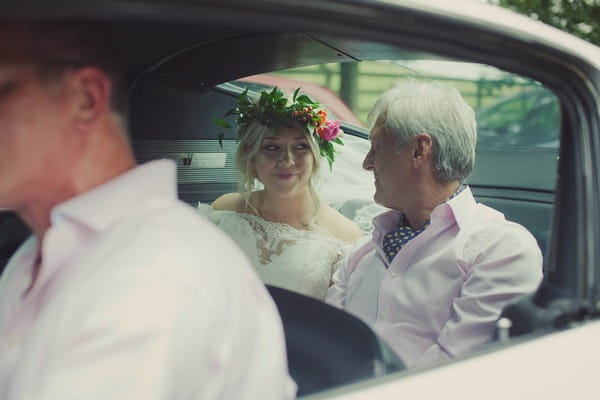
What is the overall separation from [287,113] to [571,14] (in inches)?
246

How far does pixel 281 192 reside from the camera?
362 cm

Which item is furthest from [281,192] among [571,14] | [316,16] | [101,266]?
[571,14]

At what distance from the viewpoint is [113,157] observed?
109 cm

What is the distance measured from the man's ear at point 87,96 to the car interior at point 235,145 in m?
0.11


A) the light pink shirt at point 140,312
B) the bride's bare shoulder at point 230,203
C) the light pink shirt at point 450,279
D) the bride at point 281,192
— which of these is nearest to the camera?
the light pink shirt at point 140,312

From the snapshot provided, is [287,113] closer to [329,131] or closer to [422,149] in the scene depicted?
[329,131]

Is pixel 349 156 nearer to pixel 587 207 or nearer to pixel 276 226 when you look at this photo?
pixel 276 226

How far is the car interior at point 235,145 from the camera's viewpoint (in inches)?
57.4

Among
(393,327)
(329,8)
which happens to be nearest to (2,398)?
(329,8)

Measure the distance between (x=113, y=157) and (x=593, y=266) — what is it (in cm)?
95

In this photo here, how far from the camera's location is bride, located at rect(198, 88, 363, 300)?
11.3 ft

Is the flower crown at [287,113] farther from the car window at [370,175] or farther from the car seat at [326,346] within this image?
the car seat at [326,346]

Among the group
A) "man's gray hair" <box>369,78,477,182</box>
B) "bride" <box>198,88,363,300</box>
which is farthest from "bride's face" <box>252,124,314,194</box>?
"man's gray hair" <box>369,78,477,182</box>

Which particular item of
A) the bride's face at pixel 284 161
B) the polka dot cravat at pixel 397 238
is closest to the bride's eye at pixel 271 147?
the bride's face at pixel 284 161
